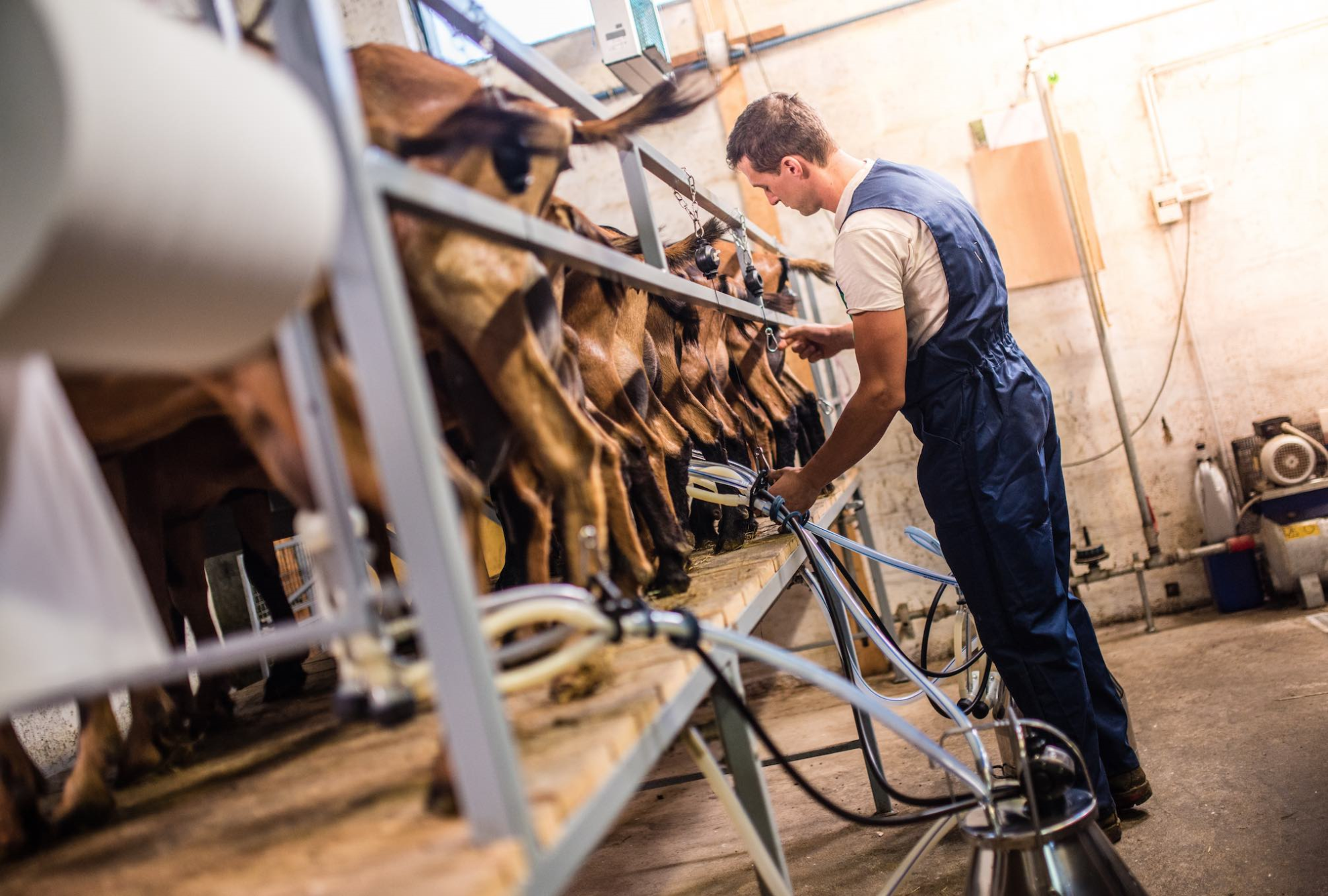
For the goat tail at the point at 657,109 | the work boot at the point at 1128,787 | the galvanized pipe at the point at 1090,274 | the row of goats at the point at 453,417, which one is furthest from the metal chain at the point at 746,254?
the galvanized pipe at the point at 1090,274

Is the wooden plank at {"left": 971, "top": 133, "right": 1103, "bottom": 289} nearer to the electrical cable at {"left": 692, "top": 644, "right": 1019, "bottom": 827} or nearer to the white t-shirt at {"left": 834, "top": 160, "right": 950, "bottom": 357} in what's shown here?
the white t-shirt at {"left": 834, "top": 160, "right": 950, "bottom": 357}

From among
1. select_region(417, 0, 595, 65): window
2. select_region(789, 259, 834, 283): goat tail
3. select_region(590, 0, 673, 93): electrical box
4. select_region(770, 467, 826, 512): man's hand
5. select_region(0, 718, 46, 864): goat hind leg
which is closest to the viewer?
select_region(0, 718, 46, 864): goat hind leg

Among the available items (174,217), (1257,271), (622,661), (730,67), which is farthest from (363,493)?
(1257,271)

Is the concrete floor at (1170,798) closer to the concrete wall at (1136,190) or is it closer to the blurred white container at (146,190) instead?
the concrete wall at (1136,190)

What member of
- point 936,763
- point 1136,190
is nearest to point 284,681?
point 936,763

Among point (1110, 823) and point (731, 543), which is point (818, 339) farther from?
point (1110, 823)

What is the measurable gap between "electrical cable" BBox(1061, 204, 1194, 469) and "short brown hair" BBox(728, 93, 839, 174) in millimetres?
3553

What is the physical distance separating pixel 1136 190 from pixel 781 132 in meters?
3.71

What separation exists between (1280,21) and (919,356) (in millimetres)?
4543

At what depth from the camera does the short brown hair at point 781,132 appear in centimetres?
325

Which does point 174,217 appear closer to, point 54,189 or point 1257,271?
point 54,189

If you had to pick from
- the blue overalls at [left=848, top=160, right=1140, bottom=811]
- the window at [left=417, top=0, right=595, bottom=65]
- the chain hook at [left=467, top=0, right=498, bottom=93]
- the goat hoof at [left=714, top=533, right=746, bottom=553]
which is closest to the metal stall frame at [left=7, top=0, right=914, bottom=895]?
the chain hook at [left=467, top=0, right=498, bottom=93]

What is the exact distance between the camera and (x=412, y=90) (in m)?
1.72

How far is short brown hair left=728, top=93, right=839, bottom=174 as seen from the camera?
128 inches
